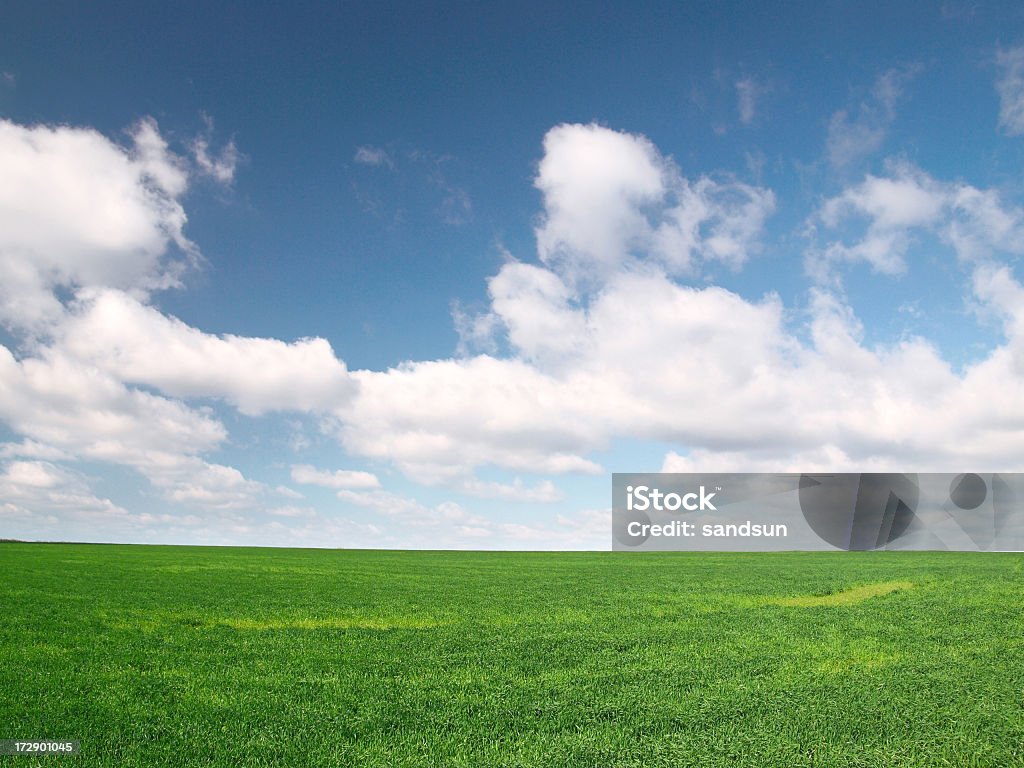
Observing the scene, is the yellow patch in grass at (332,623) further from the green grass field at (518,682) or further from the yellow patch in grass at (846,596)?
the yellow patch in grass at (846,596)

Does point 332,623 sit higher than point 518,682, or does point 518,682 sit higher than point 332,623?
point 518,682

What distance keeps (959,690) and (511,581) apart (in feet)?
72.9

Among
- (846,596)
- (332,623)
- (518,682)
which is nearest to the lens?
(518,682)

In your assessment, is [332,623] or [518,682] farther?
[332,623]

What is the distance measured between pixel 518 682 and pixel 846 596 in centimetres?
1971

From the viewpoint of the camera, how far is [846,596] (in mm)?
25500

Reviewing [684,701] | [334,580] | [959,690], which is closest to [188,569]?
[334,580]

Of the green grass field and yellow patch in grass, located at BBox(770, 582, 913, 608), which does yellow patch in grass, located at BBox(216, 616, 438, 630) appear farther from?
yellow patch in grass, located at BBox(770, 582, 913, 608)

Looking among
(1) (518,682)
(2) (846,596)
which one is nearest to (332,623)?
(1) (518,682)

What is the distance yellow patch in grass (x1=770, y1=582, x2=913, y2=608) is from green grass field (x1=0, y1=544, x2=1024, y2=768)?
1.96 m

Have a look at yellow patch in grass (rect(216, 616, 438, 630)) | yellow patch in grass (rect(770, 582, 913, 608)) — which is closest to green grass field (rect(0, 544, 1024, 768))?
yellow patch in grass (rect(216, 616, 438, 630))

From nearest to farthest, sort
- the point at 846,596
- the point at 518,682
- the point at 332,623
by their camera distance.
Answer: the point at 518,682
the point at 332,623
the point at 846,596

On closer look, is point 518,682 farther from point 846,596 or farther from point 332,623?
point 846,596

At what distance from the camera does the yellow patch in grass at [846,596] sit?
2294cm
